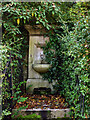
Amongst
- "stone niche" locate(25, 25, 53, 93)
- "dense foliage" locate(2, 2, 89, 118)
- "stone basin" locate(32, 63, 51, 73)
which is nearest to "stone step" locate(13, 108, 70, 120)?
"dense foliage" locate(2, 2, 89, 118)

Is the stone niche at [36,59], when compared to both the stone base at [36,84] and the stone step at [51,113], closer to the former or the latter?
the stone base at [36,84]

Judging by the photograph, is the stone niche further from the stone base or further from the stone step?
the stone step

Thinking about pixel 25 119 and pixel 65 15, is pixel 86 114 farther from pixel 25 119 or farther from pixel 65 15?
pixel 65 15

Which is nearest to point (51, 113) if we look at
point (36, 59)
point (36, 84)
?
point (36, 84)

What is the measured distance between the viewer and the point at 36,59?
450cm

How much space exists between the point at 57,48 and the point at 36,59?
2.40 ft

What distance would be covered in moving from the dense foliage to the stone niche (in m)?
0.17

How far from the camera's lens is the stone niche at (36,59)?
4328 mm

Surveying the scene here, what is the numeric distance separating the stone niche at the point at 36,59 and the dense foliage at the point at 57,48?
0.17 meters

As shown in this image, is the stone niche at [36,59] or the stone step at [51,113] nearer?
the stone step at [51,113]

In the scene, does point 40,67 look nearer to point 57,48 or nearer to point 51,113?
point 57,48

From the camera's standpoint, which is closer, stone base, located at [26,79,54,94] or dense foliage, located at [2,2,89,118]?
dense foliage, located at [2,2,89,118]

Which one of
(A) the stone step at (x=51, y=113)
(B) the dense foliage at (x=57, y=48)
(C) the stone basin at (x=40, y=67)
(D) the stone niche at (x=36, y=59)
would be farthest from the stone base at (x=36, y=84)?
(A) the stone step at (x=51, y=113)

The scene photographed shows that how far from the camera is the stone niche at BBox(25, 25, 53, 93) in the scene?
14.2 ft
